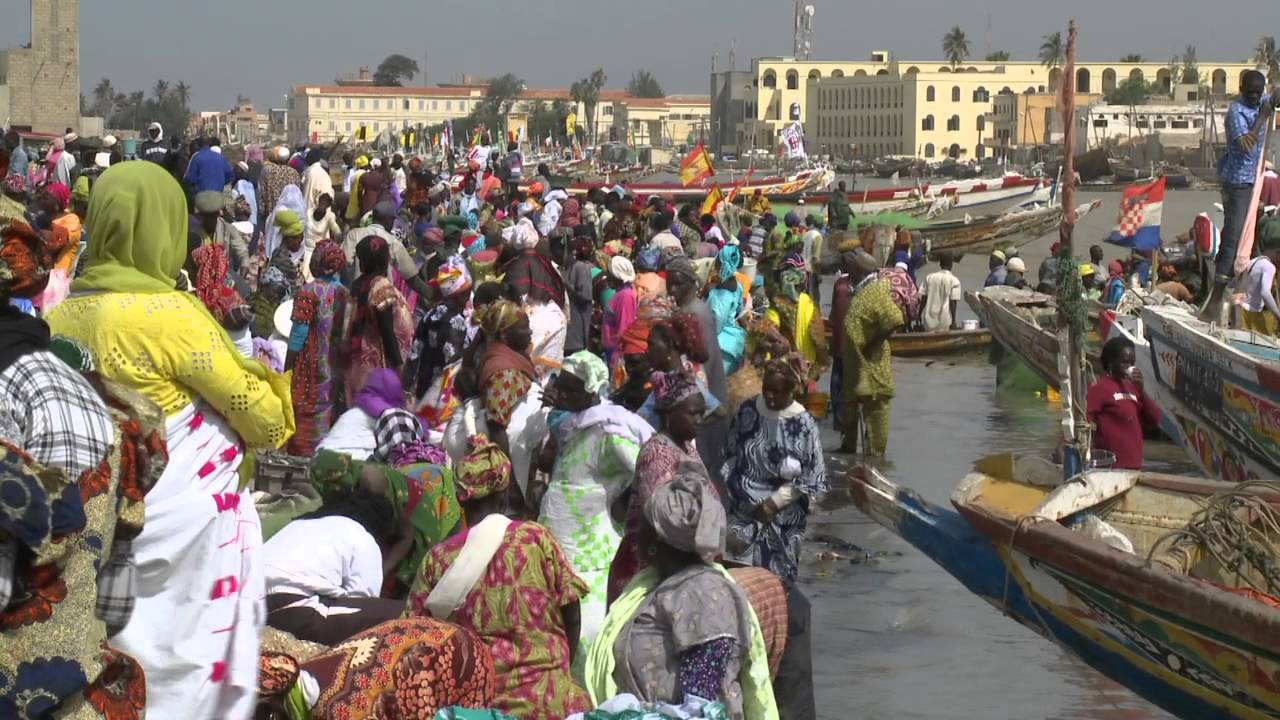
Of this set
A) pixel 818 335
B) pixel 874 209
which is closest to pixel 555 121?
pixel 874 209

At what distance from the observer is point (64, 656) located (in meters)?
3.22

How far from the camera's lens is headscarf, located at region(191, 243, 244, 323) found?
9.65 meters

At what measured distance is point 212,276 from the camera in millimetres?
10023

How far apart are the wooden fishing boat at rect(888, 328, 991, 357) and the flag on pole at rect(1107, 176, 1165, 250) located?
6.79 ft

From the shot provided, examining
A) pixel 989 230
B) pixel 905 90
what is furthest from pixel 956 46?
pixel 989 230

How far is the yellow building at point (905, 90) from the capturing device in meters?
160

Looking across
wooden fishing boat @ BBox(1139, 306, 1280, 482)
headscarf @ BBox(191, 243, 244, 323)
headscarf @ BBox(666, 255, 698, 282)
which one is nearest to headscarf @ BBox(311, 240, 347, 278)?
headscarf @ BBox(191, 243, 244, 323)

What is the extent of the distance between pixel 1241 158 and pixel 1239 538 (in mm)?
6666

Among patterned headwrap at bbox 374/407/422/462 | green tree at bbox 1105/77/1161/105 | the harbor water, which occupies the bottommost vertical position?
the harbor water

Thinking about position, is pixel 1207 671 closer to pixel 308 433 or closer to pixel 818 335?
pixel 308 433

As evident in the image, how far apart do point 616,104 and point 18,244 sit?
194 meters

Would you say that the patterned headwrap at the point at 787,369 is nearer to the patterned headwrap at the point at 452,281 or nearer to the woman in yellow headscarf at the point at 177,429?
the patterned headwrap at the point at 452,281

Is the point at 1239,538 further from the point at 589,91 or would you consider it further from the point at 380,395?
the point at 589,91

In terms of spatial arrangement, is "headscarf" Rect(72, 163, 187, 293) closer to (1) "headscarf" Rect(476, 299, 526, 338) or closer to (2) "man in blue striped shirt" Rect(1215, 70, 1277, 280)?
(1) "headscarf" Rect(476, 299, 526, 338)
